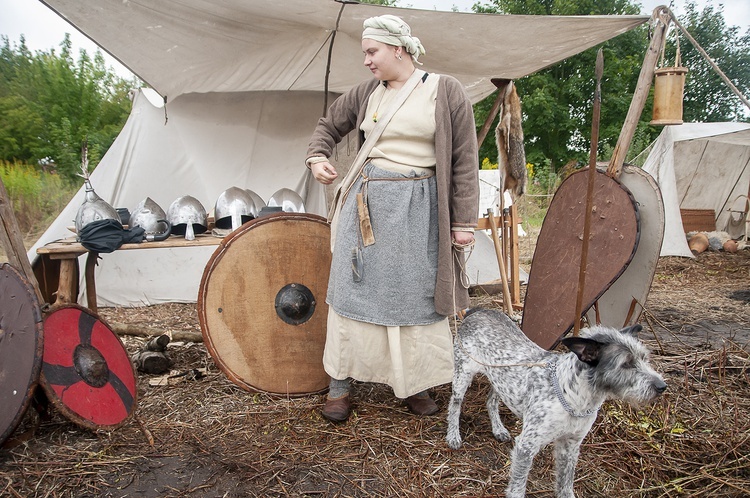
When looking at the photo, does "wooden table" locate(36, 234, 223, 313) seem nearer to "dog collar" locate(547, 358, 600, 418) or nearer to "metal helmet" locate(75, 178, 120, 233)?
"metal helmet" locate(75, 178, 120, 233)

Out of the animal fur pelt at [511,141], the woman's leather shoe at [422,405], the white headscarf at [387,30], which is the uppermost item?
the white headscarf at [387,30]

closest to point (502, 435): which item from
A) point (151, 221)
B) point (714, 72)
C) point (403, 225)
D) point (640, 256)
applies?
point (403, 225)

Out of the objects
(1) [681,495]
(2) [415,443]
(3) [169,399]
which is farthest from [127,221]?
(1) [681,495]

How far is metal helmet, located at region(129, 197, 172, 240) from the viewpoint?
9.80 feet

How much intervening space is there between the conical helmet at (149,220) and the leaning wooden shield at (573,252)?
90.2 inches

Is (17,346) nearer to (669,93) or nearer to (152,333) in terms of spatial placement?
(152,333)

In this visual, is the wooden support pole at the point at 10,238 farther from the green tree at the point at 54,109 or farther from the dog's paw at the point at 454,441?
the green tree at the point at 54,109

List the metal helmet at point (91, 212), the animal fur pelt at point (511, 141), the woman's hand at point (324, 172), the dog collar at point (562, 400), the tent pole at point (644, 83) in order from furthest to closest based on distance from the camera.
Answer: the animal fur pelt at point (511, 141) → the metal helmet at point (91, 212) → the tent pole at point (644, 83) → the woman's hand at point (324, 172) → the dog collar at point (562, 400)

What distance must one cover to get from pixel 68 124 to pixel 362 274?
1206 cm

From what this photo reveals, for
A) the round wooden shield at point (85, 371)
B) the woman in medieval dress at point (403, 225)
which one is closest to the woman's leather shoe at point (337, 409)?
the woman in medieval dress at point (403, 225)

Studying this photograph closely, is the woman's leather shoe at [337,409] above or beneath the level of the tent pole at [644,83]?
beneath

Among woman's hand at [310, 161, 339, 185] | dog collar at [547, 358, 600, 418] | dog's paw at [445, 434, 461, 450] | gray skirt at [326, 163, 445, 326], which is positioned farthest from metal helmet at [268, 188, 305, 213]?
dog collar at [547, 358, 600, 418]

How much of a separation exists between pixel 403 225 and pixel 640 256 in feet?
4.80

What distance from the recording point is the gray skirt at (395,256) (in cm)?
229
